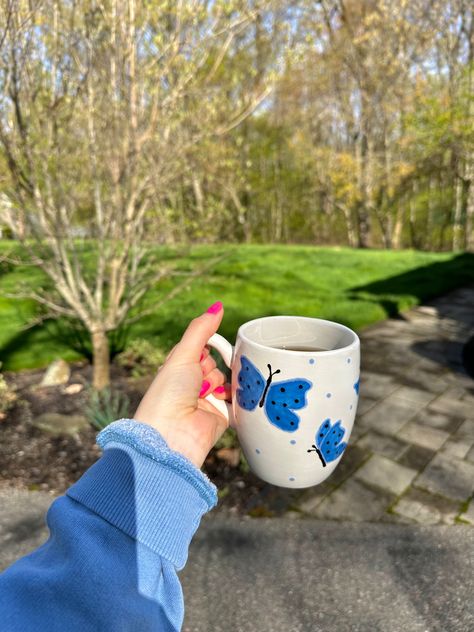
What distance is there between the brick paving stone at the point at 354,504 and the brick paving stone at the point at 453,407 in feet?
4.58

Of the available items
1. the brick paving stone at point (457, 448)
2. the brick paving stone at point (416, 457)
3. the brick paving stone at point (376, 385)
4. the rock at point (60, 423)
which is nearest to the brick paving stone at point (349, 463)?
the brick paving stone at point (416, 457)

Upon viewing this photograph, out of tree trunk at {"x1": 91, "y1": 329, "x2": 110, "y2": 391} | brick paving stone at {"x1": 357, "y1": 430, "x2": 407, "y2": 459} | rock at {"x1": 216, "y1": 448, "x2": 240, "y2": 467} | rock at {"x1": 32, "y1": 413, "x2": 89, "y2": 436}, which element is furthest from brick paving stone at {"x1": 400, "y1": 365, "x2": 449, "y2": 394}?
rock at {"x1": 32, "y1": 413, "x2": 89, "y2": 436}

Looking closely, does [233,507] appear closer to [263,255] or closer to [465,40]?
[263,255]

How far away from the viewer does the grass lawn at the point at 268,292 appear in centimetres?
536

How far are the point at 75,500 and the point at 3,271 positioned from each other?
8886mm

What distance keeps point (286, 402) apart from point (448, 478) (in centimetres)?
240

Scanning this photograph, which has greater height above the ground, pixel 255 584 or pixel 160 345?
pixel 160 345

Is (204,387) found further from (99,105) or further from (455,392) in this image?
(455,392)

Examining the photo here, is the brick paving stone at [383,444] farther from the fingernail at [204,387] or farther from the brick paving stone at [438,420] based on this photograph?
the fingernail at [204,387]

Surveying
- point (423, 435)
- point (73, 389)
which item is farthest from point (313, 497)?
point (73, 389)

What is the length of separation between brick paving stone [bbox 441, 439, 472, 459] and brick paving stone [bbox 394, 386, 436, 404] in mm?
708

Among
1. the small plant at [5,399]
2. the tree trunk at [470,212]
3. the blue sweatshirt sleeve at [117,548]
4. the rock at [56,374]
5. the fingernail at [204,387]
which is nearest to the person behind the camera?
the blue sweatshirt sleeve at [117,548]

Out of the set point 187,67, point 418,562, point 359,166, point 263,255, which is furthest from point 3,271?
point 359,166

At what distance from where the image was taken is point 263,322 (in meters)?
1.24
